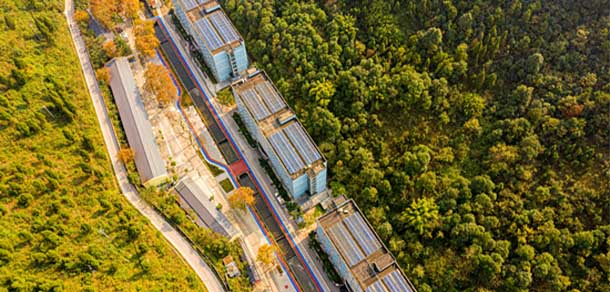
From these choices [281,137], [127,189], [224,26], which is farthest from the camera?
[224,26]

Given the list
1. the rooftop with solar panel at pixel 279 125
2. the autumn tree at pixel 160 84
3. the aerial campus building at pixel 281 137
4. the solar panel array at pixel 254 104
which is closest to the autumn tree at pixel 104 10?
the autumn tree at pixel 160 84

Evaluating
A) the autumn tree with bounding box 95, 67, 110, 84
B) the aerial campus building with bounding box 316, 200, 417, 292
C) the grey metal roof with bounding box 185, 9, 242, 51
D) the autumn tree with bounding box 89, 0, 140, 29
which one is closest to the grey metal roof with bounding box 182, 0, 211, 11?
the grey metal roof with bounding box 185, 9, 242, 51

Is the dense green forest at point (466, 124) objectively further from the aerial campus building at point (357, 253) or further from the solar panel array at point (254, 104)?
the solar panel array at point (254, 104)

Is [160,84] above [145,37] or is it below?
below

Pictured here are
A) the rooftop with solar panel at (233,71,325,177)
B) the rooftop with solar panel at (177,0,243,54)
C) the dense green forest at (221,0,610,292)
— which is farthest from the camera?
the rooftop with solar panel at (177,0,243,54)

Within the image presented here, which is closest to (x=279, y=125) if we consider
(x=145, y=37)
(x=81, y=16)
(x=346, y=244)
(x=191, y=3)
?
(x=346, y=244)

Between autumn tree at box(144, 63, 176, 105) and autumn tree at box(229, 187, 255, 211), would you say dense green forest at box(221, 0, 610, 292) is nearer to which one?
autumn tree at box(229, 187, 255, 211)

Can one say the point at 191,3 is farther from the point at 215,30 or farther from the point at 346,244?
the point at 346,244

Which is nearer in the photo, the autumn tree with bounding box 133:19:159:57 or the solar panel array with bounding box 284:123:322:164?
the solar panel array with bounding box 284:123:322:164
